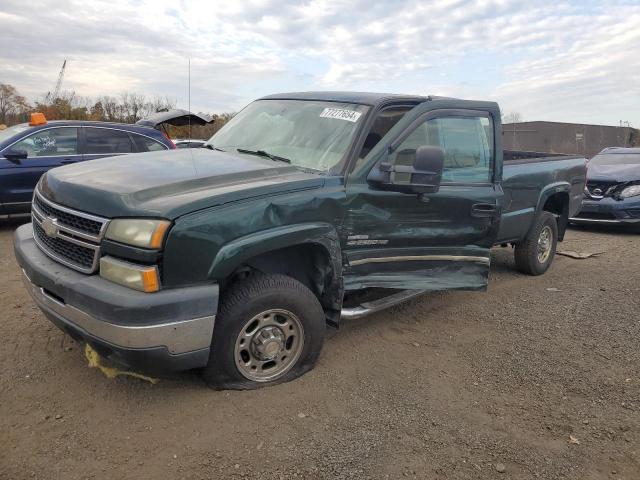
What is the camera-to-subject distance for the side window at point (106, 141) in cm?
816

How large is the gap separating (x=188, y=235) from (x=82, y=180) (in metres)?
0.95

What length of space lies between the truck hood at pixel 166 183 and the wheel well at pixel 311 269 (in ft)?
1.49

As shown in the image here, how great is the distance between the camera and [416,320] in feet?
15.6

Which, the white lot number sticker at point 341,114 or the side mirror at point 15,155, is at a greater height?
the white lot number sticker at point 341,114

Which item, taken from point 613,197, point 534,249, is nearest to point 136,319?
point 534,249

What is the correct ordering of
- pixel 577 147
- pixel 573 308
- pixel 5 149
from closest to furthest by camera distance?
pixel 573 308 < pixel 5 149 < pixel 577 147

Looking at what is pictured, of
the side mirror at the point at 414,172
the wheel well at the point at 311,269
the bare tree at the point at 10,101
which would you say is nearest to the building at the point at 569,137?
the side mirror at the point at 414,172

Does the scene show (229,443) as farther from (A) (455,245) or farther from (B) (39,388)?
(A) (455,245)

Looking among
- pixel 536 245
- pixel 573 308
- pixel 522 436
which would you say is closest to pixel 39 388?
pixel 522 436

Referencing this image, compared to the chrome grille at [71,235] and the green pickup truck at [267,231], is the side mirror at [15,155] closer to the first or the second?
the green pickup truck at [267,231]

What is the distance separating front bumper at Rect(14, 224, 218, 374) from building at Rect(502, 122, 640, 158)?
113 feet

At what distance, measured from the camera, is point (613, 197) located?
9.39 meters

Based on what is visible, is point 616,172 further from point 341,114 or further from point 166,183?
point 166,183

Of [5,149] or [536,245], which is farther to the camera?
[5,149]
